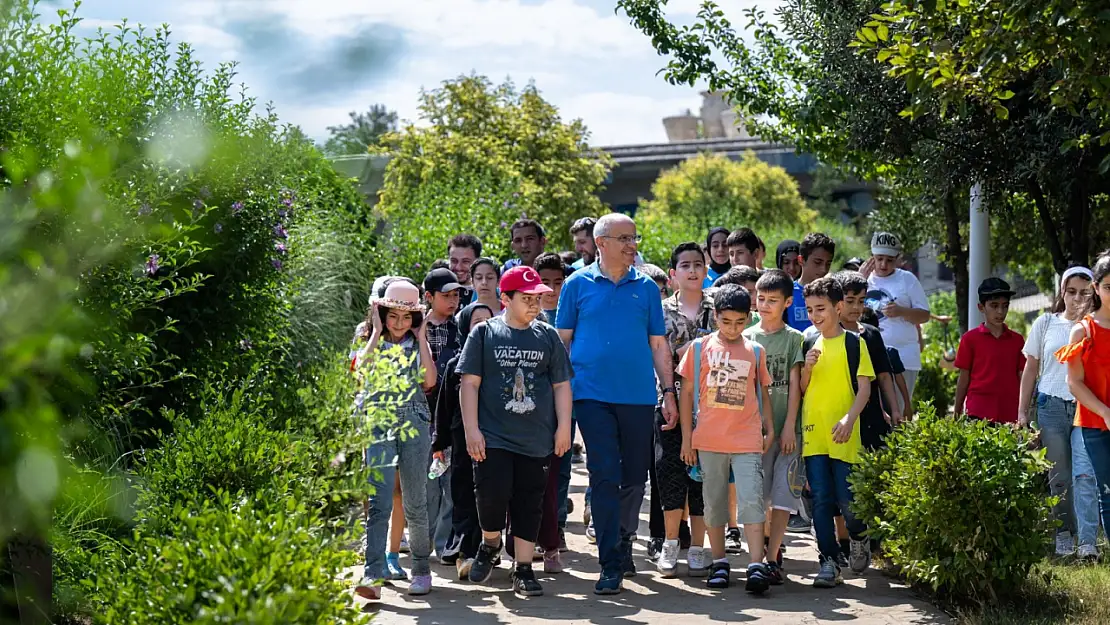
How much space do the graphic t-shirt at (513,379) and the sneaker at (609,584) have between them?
78 centimetres

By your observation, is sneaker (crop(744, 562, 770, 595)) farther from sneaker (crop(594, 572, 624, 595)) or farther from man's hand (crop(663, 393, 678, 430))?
man's hand (crop(663, 393, 678, 430))

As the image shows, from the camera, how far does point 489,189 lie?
61.3 ft

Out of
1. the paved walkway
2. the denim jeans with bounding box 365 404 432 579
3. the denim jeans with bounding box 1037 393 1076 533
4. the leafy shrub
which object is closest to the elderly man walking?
the paved walkway

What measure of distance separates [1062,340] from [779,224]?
29.6m

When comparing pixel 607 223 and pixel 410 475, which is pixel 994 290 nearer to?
pixel 607 223

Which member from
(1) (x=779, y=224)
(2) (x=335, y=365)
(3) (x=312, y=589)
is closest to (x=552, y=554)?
(2) (x=335, y=365)

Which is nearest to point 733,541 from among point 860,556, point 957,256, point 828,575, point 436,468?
point 860,556

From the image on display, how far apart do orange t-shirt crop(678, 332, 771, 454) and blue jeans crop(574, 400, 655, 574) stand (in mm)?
326

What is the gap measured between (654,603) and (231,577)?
11.6 ft

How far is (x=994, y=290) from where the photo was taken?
28.7 ft

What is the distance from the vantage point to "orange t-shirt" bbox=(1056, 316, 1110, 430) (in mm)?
7227

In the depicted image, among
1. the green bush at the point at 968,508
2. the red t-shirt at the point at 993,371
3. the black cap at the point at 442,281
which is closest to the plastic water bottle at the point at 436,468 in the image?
the black cap at the point at 442,281

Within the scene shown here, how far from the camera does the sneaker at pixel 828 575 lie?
23.8ft

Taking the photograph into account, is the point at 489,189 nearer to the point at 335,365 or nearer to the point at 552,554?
the point at 552,554
